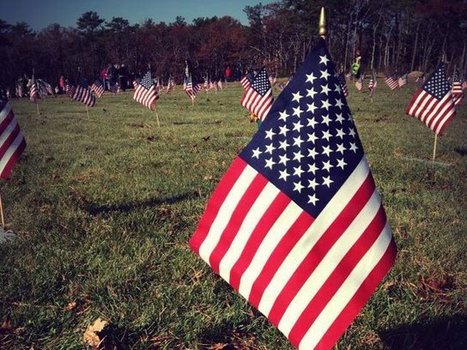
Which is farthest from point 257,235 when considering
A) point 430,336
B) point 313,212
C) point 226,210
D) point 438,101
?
point 438,101

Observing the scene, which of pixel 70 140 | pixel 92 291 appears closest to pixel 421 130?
pixel 70 140

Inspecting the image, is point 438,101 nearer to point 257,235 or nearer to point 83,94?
point 257,235

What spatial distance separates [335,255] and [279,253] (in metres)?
0.29

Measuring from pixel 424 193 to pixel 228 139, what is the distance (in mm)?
5567

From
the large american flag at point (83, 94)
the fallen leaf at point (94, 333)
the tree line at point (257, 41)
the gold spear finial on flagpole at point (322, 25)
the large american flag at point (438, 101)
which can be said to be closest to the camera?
the gold spear finial on flagpole at point (322, 25)

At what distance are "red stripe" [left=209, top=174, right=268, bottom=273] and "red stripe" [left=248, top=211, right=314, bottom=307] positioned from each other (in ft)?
0.78

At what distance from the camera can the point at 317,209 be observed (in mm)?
2062

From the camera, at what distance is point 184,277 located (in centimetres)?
359

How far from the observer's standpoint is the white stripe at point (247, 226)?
213 cm

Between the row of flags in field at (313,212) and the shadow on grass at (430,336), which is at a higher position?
the row of flags in field at (313,212)

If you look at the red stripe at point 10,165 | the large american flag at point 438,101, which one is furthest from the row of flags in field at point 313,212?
the large american flag at point 438,101

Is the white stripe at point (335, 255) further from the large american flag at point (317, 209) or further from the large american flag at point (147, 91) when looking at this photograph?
the large american flag at point (147, 91)

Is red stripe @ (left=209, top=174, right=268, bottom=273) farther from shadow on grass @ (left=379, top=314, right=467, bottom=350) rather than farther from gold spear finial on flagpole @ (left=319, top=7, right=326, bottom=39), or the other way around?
shadow on grass @ (left=379, top=314, right=467, bottom=350)

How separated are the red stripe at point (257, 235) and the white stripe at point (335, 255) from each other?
318 mm
